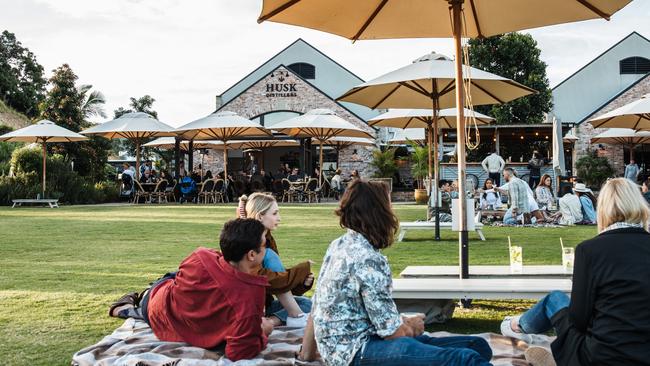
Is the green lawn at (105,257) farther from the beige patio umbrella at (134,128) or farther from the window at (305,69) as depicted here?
the window at (305,69)

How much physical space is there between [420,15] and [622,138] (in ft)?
81.4

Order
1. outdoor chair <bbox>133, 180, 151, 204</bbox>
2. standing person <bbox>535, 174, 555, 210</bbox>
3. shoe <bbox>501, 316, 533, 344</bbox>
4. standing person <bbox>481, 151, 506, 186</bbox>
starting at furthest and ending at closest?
outdoor chair <bbox>133, 180, 151, 204</bbox> < standing person <bbox>481, 151, 506, 186</bbox> < standing person <bbox>535, 174, 555, 210</bbox> < shoe <bbox>501, 316, 533, 344</bbox>

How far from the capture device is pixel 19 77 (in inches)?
2004

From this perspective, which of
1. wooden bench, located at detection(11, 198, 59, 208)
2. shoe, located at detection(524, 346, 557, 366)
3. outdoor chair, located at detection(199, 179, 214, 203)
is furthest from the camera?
outdoor chair, located at detection(199, 179, 214, 203)

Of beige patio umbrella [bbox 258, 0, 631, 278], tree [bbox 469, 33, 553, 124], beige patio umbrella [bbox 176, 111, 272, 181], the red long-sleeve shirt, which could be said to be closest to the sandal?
the red long-sleeve shirt

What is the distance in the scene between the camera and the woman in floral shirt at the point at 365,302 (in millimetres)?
2701

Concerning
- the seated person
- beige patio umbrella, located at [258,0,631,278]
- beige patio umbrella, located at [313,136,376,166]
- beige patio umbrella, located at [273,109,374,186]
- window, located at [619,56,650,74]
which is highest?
window, located at [619,56,650,74]

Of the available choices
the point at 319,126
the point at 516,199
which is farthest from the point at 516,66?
the point at 516,199

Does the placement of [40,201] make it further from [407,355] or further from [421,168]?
[407,355]

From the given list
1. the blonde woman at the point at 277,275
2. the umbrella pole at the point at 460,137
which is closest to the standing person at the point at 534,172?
the umbrella pole at the point at 460,137

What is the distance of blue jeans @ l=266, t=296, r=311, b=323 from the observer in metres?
4.73

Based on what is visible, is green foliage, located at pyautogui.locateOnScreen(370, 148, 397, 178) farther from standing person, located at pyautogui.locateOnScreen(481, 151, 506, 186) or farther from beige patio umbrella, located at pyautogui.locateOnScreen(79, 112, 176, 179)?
standing person, located at pyautogui.locateOnScreen(481, 151, 506, 186)

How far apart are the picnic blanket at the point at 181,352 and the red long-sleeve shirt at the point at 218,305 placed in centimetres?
8

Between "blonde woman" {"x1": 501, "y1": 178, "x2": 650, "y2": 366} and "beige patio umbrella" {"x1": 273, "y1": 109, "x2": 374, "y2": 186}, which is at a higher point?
"beige patio umbrella" {"x1": 273, "y1": 109, "x2": 374, "y2": 186}
